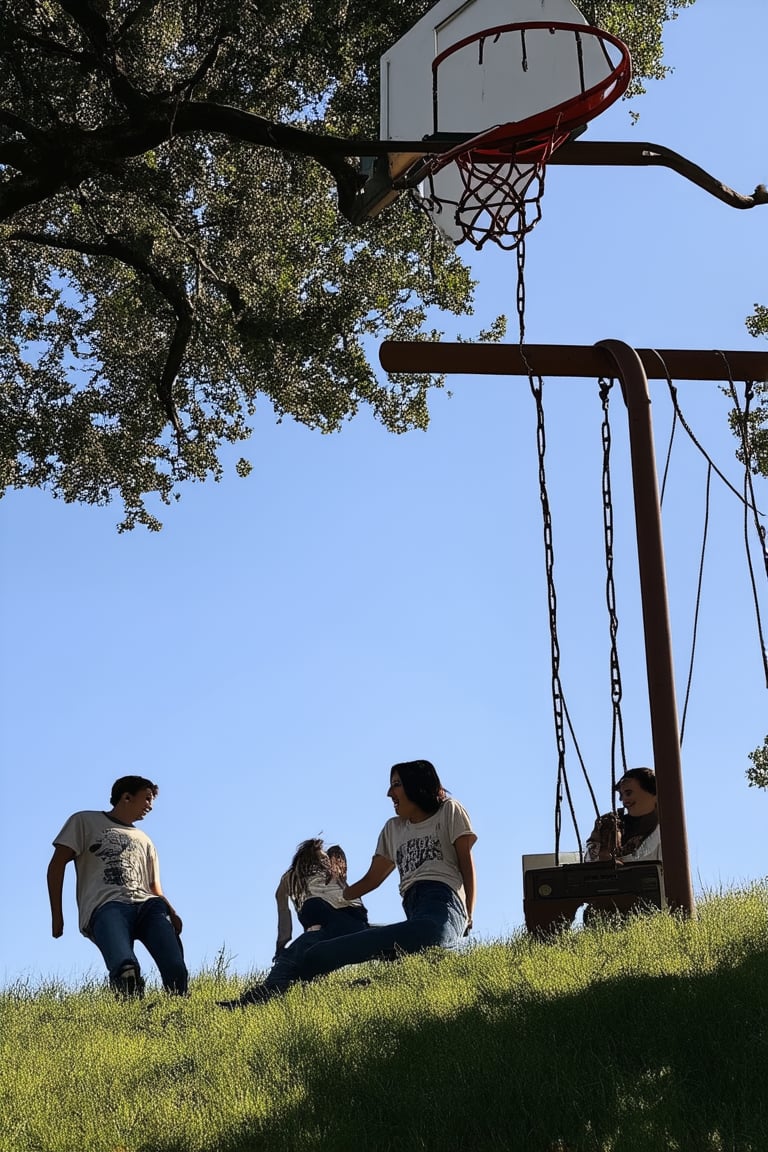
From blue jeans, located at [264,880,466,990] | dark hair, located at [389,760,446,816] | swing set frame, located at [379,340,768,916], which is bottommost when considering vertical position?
blue jeans, located at [264,880,466,990]

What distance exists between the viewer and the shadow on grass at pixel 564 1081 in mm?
5145

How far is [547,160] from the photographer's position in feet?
31.0

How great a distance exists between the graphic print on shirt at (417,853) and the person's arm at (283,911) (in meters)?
0.85

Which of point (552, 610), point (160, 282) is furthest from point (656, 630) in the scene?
point (160, 282)

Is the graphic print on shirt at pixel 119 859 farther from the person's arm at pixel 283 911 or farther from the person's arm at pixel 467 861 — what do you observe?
the person's arm at pixel 467 861

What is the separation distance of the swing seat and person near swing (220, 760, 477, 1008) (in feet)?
1.45

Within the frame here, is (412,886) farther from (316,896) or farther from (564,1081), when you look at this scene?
(564,1081)

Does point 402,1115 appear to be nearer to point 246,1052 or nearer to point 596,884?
point 246,1052

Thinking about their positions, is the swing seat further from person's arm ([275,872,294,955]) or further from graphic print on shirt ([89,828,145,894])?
graphic print on shirt ([89,828,145,894])

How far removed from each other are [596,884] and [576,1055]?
108 inches

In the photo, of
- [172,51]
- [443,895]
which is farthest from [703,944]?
[172,51]

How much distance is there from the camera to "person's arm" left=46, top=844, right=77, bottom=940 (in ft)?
30.3

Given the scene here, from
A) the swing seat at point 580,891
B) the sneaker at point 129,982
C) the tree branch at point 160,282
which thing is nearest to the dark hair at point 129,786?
Answer: the sneaker at point 129,982

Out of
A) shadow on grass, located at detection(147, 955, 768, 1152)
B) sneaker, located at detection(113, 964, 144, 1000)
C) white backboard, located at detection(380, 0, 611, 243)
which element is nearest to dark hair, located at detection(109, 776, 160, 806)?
sneaker, located at detection(113, 964, 144, 1000)
